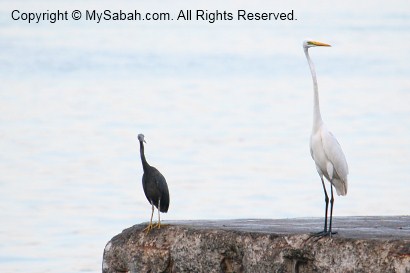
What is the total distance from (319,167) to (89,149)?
44.8ft

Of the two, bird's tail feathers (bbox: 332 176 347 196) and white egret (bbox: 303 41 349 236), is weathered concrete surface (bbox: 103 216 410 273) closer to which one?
bird's tail feathers (bbox: 332 176 347 196)

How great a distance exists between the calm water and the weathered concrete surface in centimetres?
409

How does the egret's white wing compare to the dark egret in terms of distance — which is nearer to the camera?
the egret's white wing

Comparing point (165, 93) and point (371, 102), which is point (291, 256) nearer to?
point (371, 102)

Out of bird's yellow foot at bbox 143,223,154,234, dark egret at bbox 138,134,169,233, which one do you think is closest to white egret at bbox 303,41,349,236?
dark egret at bbox 138,134,169,233

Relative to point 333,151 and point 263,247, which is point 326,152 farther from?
point 263,247

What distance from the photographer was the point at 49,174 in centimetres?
2141

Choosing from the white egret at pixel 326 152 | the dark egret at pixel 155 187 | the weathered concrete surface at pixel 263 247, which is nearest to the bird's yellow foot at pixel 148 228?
the weathered concrete surface at pixel 263 247

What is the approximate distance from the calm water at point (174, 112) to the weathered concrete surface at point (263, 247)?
409 cm

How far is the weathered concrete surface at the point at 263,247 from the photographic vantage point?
9812mm

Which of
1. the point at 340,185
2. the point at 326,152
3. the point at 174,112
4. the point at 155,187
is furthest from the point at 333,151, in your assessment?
the point at 174,112

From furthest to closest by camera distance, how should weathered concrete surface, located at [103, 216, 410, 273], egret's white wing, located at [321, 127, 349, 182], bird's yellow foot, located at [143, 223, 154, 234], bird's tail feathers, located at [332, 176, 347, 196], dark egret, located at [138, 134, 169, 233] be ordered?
dark egret, located at [138, 134, 169, 233] → bird's yellow foot, located at [143, 223, 154, 234] → bird's tail feathers, located at [332, 176, 347, 196] → egret's white wing, located at [321, 127, 349, 182] → weathered concrete surface, located at [103, 216, 410, 273]

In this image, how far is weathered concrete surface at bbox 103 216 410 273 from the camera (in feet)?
32.2

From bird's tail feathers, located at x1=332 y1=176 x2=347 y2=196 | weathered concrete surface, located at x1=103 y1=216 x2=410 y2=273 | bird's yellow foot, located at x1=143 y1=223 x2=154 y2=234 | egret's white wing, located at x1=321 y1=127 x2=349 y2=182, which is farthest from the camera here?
bird's yellow foot, located at x1=143 y1=223 x2=154 y2=234
